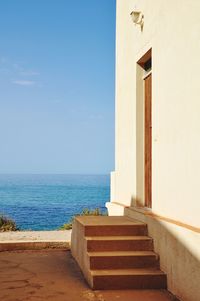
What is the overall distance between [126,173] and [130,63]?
2.23m

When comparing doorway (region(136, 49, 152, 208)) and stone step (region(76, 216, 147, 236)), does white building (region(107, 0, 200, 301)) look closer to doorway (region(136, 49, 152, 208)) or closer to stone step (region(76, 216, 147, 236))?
doorway (region(136, 49, 152, 208))

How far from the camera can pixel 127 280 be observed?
7051 millimetres

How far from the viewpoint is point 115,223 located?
27.7 feet

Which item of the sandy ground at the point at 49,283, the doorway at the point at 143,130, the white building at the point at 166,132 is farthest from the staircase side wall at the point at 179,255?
the doorway at the point at 143,130

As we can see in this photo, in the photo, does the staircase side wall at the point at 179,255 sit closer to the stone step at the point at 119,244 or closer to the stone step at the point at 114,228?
the stone step at the point at 119,244

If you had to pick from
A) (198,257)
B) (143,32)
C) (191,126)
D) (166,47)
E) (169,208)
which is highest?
(143,32)

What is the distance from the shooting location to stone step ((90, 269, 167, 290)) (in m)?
7.02

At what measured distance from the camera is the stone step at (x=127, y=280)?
23.0 feet

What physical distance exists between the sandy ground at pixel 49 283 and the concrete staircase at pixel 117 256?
6.3 inches

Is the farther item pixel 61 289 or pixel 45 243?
pixel 45 243

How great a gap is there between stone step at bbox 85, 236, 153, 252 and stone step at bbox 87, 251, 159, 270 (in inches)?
7.0

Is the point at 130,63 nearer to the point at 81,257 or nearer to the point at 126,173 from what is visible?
the point at 126,173

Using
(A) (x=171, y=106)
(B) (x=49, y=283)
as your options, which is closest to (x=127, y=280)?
(B) (x=49, y=283)

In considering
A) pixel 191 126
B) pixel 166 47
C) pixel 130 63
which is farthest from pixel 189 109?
pixel 130 63
